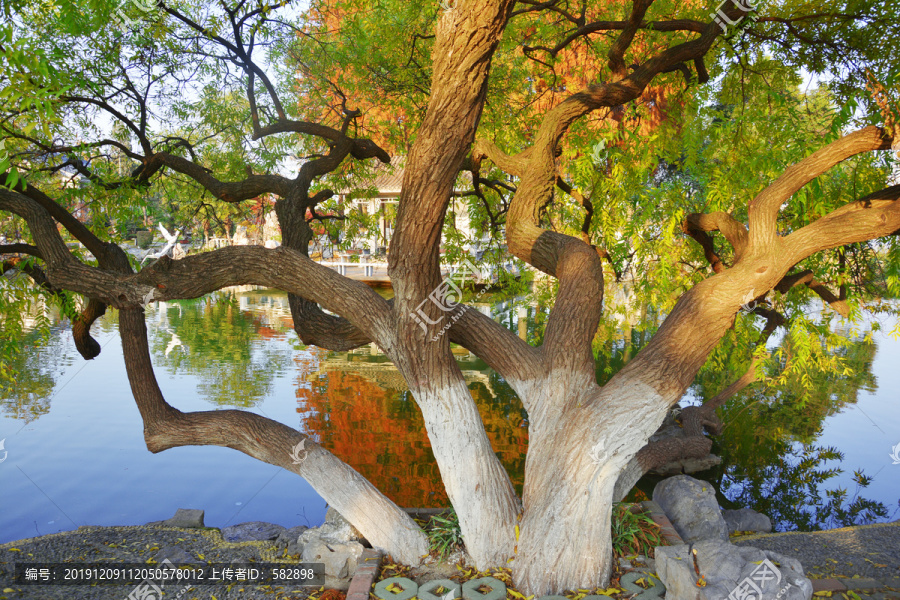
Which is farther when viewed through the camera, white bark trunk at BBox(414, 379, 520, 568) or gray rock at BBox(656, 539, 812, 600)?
white bark trunk at BBox(414, 379, 520, 568)

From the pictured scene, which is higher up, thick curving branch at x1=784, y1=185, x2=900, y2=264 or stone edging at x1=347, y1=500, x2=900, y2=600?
thick curving branch at x1=784, y1=185, x2=900, y2=264

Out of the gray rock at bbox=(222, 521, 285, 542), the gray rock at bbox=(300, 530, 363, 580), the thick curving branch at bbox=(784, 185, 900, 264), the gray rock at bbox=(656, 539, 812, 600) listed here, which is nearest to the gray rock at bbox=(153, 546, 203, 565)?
the gray rock at bbox=(222, 521, 285, 542)

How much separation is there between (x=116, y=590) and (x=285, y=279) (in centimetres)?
240

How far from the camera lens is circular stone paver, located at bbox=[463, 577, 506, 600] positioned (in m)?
3.29

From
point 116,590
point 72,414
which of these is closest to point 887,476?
point 116,590

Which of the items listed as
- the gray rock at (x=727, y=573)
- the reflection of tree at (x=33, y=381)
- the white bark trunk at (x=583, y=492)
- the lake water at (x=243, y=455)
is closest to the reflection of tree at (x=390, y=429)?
the lake water at (x=243, y=455)

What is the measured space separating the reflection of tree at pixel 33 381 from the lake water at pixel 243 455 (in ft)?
0.10

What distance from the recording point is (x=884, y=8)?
4.12m

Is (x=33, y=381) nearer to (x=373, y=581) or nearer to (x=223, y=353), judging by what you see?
(x=223, y=353)

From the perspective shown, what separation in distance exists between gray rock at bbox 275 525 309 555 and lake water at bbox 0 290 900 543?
96cm

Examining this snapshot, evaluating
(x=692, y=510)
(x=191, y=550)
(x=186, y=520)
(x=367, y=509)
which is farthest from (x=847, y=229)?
(x=186, y=520)

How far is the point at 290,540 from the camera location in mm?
4926

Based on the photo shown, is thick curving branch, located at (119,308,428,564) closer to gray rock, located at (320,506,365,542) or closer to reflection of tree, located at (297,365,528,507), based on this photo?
gray rock, located at (320,506,365,542)
